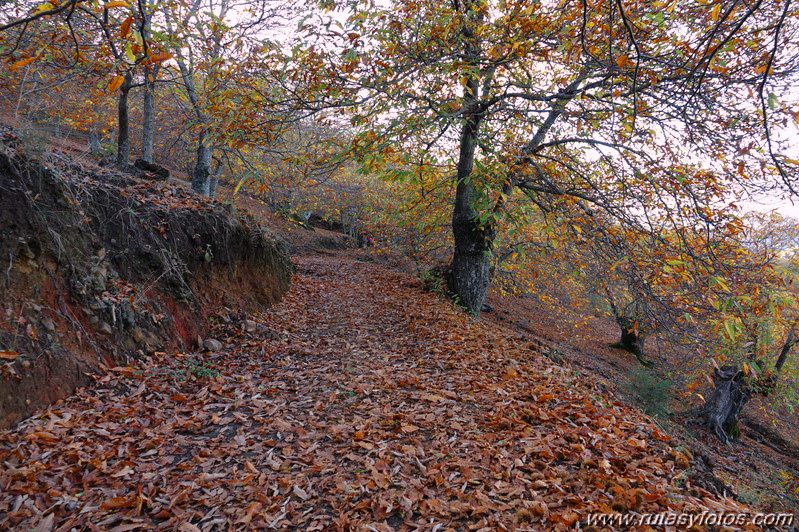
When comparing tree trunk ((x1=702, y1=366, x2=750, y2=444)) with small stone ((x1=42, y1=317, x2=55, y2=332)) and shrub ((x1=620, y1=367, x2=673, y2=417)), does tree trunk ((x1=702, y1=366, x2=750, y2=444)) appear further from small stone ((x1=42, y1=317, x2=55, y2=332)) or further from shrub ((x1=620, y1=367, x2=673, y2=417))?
small stone ((x1=42, y1=317, x2=55, y2=332))

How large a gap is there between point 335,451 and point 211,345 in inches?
123

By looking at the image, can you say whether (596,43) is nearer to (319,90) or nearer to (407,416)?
(319,90)

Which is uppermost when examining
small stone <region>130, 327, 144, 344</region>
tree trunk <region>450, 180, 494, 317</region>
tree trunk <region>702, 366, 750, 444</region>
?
tree trunk <region>450, 180, 494, 317</region>

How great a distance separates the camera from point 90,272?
4562 mm

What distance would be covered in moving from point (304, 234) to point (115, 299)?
1779 centimetres

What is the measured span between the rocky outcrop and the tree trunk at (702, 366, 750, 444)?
13.4 m

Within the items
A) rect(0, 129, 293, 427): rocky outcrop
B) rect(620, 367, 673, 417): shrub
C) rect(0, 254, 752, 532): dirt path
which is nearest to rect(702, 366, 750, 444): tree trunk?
rect(620, 367, 673, 417): shrub

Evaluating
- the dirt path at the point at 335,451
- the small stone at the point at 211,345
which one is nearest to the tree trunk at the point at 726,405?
the dirt path at the point at 335,451

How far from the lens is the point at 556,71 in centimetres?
790

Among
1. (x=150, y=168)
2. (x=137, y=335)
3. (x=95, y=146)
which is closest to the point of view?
(x=137, y=335)

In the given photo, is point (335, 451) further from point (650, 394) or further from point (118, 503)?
point (650, 394)

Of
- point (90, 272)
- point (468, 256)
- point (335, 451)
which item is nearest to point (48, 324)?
point (90, 272)

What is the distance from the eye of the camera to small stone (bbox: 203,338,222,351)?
5660 millimetres

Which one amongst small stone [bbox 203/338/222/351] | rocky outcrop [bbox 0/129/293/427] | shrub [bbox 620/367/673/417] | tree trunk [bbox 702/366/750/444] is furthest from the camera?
tree trunk [bbox 702/366/750/444]
